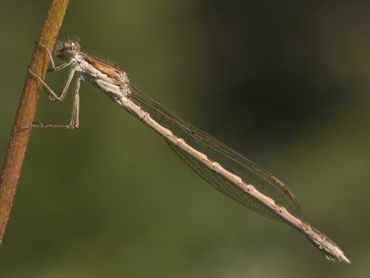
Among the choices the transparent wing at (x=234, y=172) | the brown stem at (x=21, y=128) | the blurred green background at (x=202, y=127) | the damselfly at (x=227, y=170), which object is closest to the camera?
the brown stem at (x=21, y=128)

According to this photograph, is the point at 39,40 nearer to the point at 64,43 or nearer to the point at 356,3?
the point at 64,43

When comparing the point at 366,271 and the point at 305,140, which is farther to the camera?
the point at 305,140

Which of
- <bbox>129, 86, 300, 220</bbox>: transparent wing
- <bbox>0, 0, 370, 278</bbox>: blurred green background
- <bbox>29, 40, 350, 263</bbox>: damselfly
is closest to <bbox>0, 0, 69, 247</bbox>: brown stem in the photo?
<bbox>29, 40, 350, 263</bbox>: damselfly

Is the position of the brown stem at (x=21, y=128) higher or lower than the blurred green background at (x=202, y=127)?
lower

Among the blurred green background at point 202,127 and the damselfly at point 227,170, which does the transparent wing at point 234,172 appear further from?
the blurred green background at point 202,127

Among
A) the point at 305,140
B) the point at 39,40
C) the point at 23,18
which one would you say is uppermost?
the point at 305,140

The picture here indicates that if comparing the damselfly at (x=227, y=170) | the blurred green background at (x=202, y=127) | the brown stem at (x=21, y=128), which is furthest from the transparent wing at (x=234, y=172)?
the brown stem at (x=21, y=128)

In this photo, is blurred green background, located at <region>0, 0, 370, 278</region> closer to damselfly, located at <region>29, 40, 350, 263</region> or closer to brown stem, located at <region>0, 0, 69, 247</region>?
damselfly, located at <region>29, 40, 350, 263</region>

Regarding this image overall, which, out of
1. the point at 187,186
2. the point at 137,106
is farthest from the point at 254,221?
the point at 137,106

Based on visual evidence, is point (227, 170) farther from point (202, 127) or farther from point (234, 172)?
point (202, 127)
